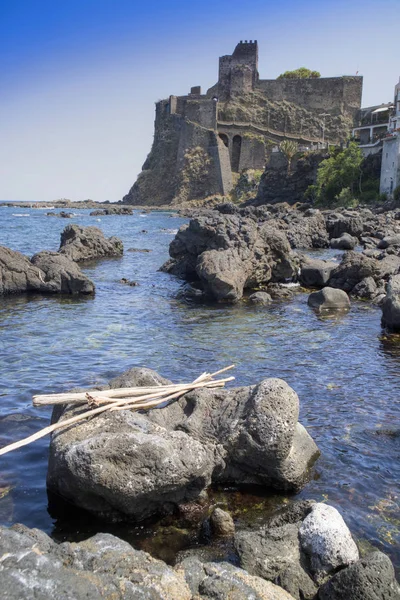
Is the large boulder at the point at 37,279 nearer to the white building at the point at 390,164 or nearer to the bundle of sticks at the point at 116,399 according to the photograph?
the bundle of sticks at the point at 116,399

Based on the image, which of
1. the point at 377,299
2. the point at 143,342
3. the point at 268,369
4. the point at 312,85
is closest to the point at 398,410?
the point at 268,369

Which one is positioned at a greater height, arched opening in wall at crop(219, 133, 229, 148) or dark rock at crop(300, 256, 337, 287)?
arched opening in wall at crop(219, 133, 229, 148)

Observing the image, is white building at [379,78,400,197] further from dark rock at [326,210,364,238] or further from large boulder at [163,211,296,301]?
large boulder at [163,211,296,301]

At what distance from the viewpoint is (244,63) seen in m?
124

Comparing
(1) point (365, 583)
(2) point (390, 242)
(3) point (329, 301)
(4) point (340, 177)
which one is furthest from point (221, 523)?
(4) point (340, 177)

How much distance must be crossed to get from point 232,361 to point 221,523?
7.47 metres

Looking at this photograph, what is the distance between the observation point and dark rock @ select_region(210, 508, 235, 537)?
22.5 ft

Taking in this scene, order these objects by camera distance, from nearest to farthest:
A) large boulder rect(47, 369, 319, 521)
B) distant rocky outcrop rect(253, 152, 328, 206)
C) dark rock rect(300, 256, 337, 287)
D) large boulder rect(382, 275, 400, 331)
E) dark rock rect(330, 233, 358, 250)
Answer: large boulder rect(47, 369, 319, 521), large boulder rect(382, 275, 400, 331), dark rock rect(300, 256, 337, 287), dark rock rect(330, 233, 358, 250), distant rocky outcrop rect(253, 152, 328, 206)

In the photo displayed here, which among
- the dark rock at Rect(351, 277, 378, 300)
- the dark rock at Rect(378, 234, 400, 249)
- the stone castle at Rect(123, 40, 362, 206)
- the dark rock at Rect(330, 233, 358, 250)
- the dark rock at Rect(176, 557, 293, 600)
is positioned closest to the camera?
the dark rock at Rect(176, 557, 293, 600)

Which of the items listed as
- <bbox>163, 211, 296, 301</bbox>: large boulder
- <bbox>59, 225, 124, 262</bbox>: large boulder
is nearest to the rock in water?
<bbox>163, 211, 296, 301</bbox>: large boulder

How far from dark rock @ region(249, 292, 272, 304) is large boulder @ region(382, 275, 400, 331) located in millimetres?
5297

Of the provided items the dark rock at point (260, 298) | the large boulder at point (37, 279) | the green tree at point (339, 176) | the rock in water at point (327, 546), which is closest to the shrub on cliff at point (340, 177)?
the green tree at point (339, 176)

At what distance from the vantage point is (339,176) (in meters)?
75.6

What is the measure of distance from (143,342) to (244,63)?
393ft
